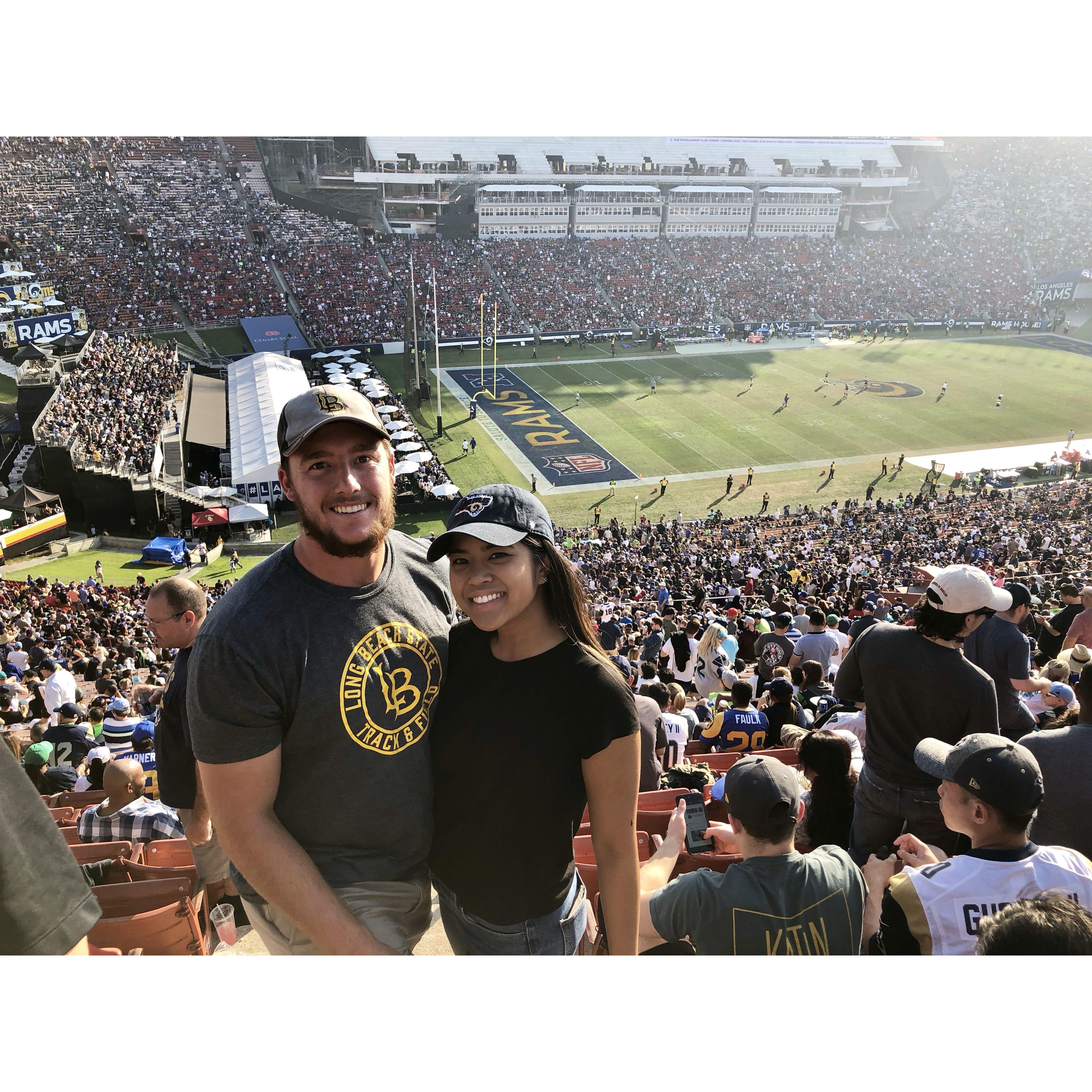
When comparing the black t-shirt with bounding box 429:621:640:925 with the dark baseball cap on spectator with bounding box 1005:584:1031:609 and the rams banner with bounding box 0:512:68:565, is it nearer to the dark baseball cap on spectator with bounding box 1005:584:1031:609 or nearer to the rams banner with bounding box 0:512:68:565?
the dark baseball cap on spectator with bounding box 1005:584:1031:609

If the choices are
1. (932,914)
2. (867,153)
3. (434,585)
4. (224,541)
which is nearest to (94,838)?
(434,585)

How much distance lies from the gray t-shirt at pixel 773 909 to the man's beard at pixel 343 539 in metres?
1.40

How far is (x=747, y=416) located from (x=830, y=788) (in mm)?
36223

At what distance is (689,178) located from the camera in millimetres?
65000

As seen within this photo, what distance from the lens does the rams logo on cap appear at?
87.2 inches

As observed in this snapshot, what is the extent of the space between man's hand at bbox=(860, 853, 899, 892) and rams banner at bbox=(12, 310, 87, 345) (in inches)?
1553

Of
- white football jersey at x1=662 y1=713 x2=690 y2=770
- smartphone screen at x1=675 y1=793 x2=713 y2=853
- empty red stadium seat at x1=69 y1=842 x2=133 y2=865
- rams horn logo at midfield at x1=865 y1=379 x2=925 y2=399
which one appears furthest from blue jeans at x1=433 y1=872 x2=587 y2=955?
rams horn logo at midfield at x1=865 y1=379 x2=925 y2=399

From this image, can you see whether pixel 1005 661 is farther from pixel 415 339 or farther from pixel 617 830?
pixel 415 339

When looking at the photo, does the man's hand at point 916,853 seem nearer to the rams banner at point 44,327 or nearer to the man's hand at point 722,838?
the man's hand at point 722,838

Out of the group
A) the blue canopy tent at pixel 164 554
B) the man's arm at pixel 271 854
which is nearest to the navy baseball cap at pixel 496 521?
the man's arm at pixel 271 854

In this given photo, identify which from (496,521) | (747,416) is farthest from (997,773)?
(747,416)

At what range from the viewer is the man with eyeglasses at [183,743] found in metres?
3.64

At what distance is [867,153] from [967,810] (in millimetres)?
81549

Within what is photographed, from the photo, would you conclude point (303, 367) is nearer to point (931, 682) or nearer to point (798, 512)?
point (798, 512)
